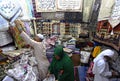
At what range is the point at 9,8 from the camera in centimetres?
562

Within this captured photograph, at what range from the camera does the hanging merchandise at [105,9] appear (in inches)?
200

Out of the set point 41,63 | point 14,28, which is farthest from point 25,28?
point 41,63

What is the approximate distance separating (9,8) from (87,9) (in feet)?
6.87

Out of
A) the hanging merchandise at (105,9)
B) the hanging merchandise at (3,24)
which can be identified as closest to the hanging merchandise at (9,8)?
the hanging merchandise at (3,24)

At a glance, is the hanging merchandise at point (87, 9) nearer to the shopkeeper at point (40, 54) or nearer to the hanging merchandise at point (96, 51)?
the hanging merchandise at point (96, 51)

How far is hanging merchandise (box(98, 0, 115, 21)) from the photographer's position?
5077 mm

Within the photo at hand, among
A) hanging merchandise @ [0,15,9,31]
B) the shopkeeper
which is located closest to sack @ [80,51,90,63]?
the shopkeeper

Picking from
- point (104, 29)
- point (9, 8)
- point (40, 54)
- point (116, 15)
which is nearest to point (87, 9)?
point (104, 29)

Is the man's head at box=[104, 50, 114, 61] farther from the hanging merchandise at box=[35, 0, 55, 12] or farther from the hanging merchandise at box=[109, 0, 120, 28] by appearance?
the hanging merchandise at box=[35, 0, 55, 12]

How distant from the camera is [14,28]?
18.1 ft

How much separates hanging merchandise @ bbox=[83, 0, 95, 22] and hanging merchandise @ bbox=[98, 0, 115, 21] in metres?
0.53

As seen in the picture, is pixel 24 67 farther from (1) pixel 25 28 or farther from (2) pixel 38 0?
(2) pixel 38 0

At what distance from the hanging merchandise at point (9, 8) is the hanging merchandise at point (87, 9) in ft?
5.95

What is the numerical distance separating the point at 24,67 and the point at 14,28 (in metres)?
1.16
